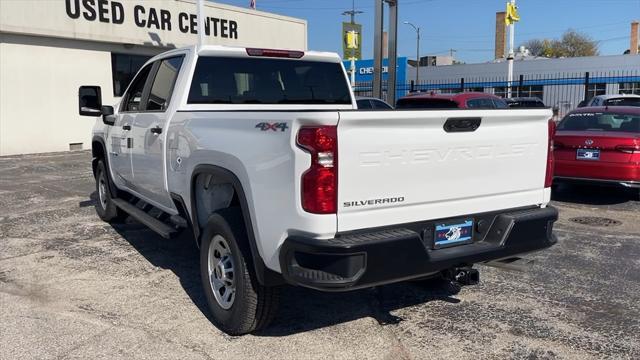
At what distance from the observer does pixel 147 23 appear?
18.3 meters

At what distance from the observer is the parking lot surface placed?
3763mm

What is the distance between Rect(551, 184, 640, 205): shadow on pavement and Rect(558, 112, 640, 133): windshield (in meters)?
0.89

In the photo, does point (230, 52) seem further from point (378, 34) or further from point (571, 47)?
point (571, 47)

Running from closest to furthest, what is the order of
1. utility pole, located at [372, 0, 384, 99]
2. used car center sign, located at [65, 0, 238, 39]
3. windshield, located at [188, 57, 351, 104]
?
1. windshield, located at [188, 57, 351, 104]
2. utility pole, located at [372, 0, 384, 99]
3. used car center sign, located at [65, 0, 238, 39]

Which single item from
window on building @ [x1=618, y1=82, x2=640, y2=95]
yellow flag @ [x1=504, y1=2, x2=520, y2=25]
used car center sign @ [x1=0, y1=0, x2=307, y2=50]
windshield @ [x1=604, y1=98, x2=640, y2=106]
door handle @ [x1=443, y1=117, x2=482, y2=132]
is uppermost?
yellow flag @ [x1=504, y1=2, x2=520, y2=25]

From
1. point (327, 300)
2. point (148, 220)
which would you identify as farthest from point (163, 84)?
point (327, 300)

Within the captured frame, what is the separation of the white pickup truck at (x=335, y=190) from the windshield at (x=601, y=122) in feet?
17.5

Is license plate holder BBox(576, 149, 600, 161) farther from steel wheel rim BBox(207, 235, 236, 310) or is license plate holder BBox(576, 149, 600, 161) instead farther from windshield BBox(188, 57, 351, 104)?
steel wheel rim BBox(207, 235, 236, 310)

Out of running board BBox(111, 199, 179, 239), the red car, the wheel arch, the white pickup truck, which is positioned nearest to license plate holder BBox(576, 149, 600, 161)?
the red car

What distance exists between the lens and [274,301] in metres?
3.78

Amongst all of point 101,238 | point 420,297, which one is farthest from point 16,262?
point 420,297

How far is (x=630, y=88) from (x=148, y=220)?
4203cm

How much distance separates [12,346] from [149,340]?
2.86 ft

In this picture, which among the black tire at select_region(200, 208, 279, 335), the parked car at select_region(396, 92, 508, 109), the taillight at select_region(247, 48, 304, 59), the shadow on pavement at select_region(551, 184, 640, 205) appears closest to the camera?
the black tire at select_region(200, 208, 279, 335)
